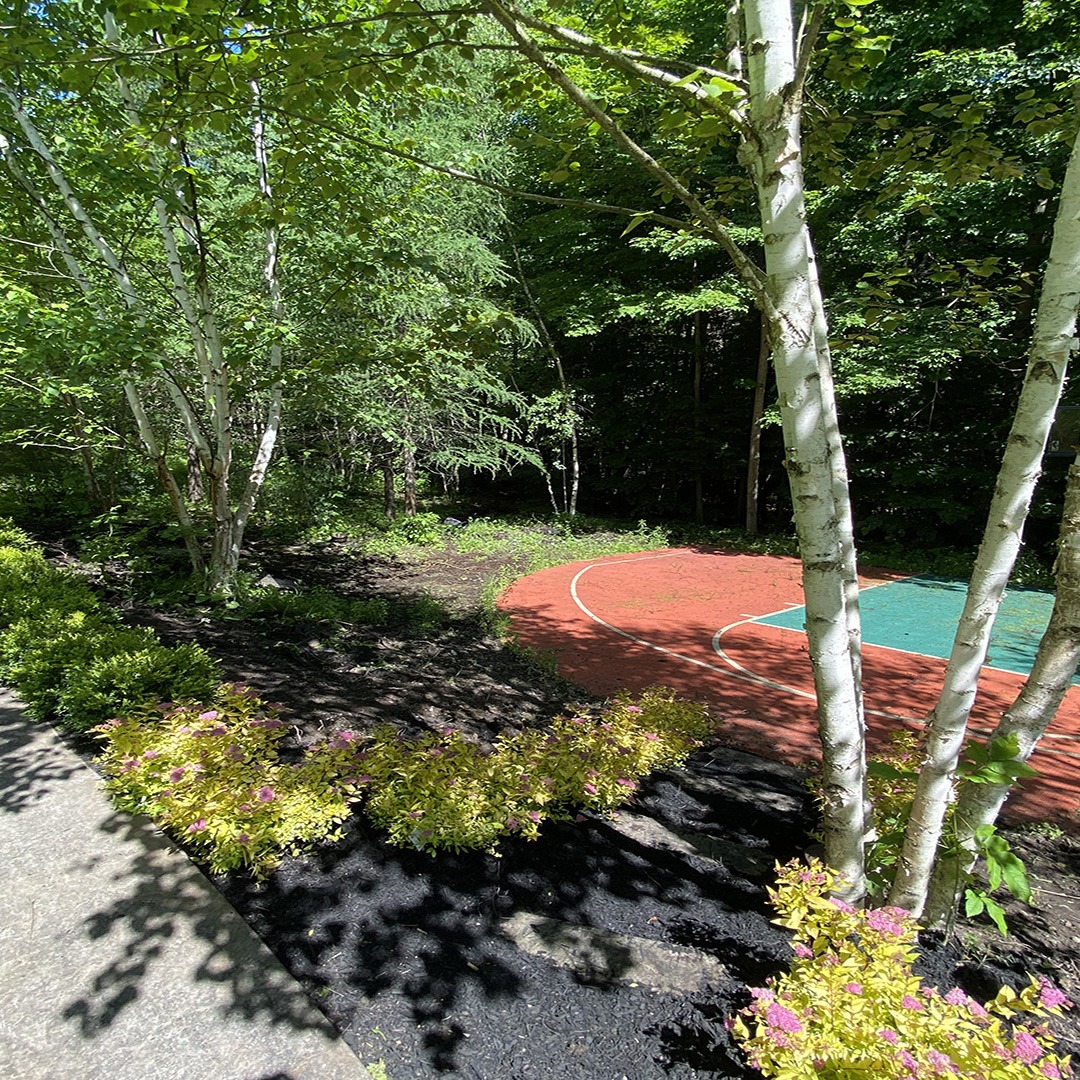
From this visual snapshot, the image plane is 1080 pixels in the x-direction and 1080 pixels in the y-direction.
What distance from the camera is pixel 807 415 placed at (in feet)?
5.77

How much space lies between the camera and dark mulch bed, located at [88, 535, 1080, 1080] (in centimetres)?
184

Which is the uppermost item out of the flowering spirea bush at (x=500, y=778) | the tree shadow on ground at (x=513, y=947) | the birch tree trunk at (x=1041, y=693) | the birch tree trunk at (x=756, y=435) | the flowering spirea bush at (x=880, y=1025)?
the birch tree trunk at (x=756, y=435)

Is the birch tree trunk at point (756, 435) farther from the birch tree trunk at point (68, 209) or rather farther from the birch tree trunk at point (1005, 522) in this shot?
the birch tree trunk at point (1005, 522)

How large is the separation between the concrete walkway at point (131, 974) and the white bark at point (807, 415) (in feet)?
5.91

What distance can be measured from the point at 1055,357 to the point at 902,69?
1192 cm

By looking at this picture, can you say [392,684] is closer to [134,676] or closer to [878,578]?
[134,676]

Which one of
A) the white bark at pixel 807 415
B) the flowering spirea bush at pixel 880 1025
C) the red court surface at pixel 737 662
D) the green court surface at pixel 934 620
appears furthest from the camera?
the green court surface at pixel 934 620

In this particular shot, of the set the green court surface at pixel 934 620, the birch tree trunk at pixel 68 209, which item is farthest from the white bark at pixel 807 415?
the green court surface at pixel 934 620

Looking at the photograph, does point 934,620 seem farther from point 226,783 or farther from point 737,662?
point 226,783

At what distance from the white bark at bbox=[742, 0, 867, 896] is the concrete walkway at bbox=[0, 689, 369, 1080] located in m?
1.80

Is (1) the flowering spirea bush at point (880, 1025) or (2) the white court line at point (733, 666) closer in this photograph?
(1) the flowering spirea bush at point (880, 1025)

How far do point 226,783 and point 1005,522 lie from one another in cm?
335

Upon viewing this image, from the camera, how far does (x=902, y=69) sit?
31.9 ft

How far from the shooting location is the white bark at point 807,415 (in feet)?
5.31
